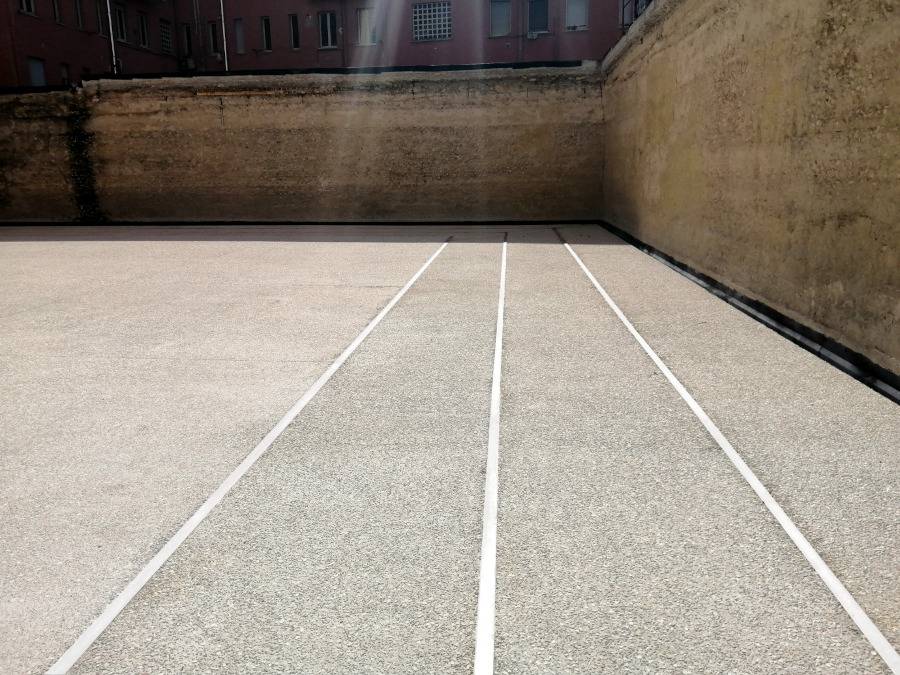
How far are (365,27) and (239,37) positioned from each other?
654cm

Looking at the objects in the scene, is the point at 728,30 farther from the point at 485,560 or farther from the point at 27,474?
the point at 27,474

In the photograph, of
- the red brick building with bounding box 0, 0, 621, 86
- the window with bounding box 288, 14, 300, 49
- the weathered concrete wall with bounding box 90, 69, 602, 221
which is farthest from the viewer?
the window with bounding box 288, 14, 300, 49

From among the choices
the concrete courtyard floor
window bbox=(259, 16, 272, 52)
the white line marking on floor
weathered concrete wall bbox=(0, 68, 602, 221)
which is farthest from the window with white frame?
the white line marking on floor

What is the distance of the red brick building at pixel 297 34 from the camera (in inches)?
1179

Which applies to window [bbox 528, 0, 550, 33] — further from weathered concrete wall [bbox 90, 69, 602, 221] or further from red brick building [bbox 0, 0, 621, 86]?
weathered concrete wall [bbox 90, 69, 602, 221]

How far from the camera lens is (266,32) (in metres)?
35.5

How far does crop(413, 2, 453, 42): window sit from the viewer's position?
108ft

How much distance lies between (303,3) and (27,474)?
35.2 meters

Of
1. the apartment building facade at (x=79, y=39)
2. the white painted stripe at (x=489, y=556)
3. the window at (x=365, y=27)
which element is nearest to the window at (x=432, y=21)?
the window at (x=365, y=27)

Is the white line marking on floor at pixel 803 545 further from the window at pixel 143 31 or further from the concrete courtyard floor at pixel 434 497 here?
the window at pixel 143 31

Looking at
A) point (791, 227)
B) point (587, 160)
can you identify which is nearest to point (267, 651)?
point (791, 227)

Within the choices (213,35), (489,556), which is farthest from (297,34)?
(489,556)

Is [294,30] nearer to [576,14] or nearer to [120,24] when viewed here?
[120,24]

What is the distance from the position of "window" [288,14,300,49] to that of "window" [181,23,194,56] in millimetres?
6075
